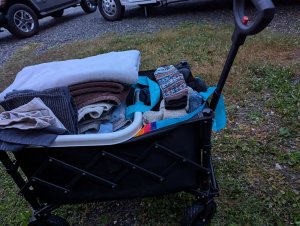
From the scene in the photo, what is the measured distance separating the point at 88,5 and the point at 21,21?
7.43 ft

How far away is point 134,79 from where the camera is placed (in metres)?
1.71

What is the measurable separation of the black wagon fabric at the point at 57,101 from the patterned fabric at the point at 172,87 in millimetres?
484

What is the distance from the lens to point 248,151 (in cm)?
239

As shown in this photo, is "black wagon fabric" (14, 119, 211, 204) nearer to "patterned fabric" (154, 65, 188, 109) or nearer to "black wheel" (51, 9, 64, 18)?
"patterned fabric" (154, 65, 188, 109)

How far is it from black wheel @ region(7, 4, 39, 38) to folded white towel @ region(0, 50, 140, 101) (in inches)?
197

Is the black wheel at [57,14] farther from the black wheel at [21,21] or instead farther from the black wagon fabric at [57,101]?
the black wagon fabric at [57,101]

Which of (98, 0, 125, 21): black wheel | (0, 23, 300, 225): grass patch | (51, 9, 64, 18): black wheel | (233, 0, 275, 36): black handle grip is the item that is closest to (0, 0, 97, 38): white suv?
(51, 9, 64, 18): black wheel

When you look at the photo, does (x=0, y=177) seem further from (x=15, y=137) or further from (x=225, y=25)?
(x=225, y=25)

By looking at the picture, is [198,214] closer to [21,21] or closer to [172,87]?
[172,87]

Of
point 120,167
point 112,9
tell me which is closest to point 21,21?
point 112,9

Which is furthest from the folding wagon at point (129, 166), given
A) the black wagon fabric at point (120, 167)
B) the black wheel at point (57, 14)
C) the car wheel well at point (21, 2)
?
the black wheel at point (57, 14)

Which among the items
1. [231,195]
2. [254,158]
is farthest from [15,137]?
[254,158]

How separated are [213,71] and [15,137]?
2.63 metres

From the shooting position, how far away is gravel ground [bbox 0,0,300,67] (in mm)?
5380
